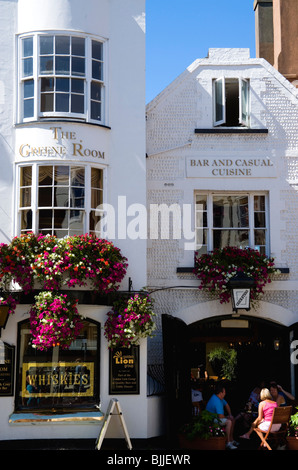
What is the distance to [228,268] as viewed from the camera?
14.4m

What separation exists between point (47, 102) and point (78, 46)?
1373 millimetres

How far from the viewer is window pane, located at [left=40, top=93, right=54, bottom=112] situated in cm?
1390

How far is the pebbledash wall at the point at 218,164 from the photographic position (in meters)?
14.9

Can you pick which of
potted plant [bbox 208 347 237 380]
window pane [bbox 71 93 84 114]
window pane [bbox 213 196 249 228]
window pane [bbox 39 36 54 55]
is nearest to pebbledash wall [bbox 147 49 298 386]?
window pane [bbox 213 196 249 228]

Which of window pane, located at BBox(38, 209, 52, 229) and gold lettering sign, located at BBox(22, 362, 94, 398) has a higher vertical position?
window pane, located at BBox(38, 209, 52, 229)

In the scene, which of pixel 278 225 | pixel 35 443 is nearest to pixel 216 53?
pixel 278 225

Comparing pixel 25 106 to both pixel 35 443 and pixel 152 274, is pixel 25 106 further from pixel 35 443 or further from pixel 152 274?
pixel 35 443

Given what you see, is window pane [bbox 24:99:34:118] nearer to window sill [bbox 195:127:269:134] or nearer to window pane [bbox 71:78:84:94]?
window pane [bbox 71:78:84:94]

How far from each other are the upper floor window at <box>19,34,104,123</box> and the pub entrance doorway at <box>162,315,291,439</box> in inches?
194

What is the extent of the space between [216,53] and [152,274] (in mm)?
5490

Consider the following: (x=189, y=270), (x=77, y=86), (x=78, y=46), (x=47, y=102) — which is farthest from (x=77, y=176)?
(x=189, y=270)

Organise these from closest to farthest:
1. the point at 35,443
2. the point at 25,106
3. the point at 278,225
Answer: the point at 35,443 < the point at 25,106 < the point at 278,225

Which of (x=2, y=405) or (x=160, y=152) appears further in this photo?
(x=160, y=152)

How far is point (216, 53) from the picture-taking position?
15781 millimetres
